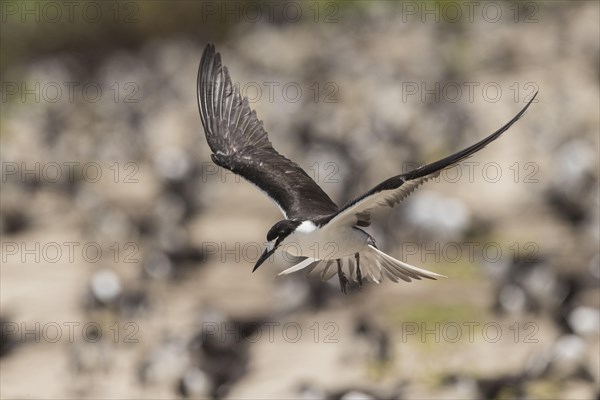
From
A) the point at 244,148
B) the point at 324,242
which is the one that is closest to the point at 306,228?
the point at 324,242

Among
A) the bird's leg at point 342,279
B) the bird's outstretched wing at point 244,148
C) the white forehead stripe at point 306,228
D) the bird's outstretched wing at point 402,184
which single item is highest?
the bird's outstretched wing at point 244,148

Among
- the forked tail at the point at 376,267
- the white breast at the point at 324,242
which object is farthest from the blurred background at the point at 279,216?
the white breast at the point at 324,242

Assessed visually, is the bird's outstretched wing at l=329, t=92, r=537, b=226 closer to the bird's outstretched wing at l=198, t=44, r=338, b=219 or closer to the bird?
the bird

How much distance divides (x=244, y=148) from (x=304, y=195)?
3.58 feet

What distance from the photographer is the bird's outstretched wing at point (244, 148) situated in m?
8.11

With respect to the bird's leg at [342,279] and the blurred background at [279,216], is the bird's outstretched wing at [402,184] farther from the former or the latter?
the blurred background at [279,216]

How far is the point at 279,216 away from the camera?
20.2 metres

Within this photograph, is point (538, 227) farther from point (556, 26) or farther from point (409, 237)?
point (556, 26)

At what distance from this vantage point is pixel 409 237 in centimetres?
1858

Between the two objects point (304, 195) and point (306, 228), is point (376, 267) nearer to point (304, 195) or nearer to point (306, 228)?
point (304, 195)

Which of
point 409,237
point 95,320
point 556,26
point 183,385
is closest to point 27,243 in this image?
point 95,320

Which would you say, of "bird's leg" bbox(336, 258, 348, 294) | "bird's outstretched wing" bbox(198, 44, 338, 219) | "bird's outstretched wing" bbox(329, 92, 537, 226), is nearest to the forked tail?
"bird's leg" bbox(336, 258, 348, 294)

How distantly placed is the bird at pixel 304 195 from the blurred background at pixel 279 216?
3289 millimetres

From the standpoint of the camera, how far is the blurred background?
43.8 ft
